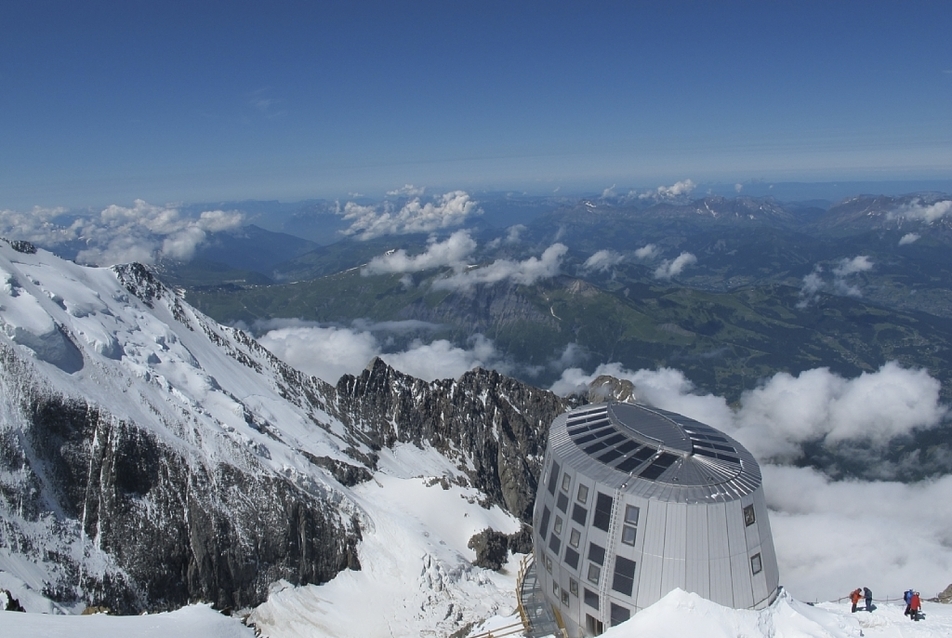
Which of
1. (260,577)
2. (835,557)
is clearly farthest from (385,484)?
(835,557)

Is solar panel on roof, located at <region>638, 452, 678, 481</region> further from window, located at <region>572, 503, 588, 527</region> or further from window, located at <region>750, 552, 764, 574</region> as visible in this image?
window, located at <region>750, 552, 764, 574</region>

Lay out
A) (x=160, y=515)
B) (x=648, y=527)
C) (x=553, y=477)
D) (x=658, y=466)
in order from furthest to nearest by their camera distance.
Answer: (x=160, y=515) → (x=553, y=477) → (x=658, y=466) → (x=648, y=527)

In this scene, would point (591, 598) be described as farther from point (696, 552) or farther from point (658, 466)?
point (658, 466)

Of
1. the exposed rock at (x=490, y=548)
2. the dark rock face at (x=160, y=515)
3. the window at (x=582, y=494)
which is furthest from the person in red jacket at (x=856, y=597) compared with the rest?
the exposed rock at (x=490, y=548)

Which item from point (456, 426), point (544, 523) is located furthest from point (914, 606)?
point (456, 426)

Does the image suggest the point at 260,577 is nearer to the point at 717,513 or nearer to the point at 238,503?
the point at 238,503

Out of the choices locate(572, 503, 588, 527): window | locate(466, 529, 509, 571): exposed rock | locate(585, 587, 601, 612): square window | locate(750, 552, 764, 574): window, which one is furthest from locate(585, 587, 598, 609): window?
locate(466, 529, 509, 571): exposed rock
